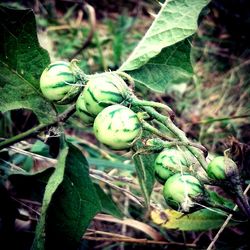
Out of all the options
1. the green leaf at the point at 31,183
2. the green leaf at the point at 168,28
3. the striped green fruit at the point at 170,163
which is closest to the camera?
the striped green fruit at the point at 170,163

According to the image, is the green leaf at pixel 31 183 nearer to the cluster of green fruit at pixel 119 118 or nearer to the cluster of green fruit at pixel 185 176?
the cluster of green fruit at pixel 119 118

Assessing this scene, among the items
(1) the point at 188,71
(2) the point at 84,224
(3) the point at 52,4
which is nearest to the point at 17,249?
(2) the point at 84,224

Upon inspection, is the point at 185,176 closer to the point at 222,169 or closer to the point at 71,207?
the point at 222,169

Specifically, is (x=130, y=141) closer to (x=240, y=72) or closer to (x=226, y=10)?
(x=240, y=72)

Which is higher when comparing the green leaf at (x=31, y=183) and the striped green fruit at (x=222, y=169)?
the striped green fruit at (x=222, y=169)

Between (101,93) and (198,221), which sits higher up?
(101,93)

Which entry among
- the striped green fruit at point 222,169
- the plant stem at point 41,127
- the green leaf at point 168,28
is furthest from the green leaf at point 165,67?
the striped green fruit at point 222,169

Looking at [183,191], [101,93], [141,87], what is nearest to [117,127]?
[101,93]
